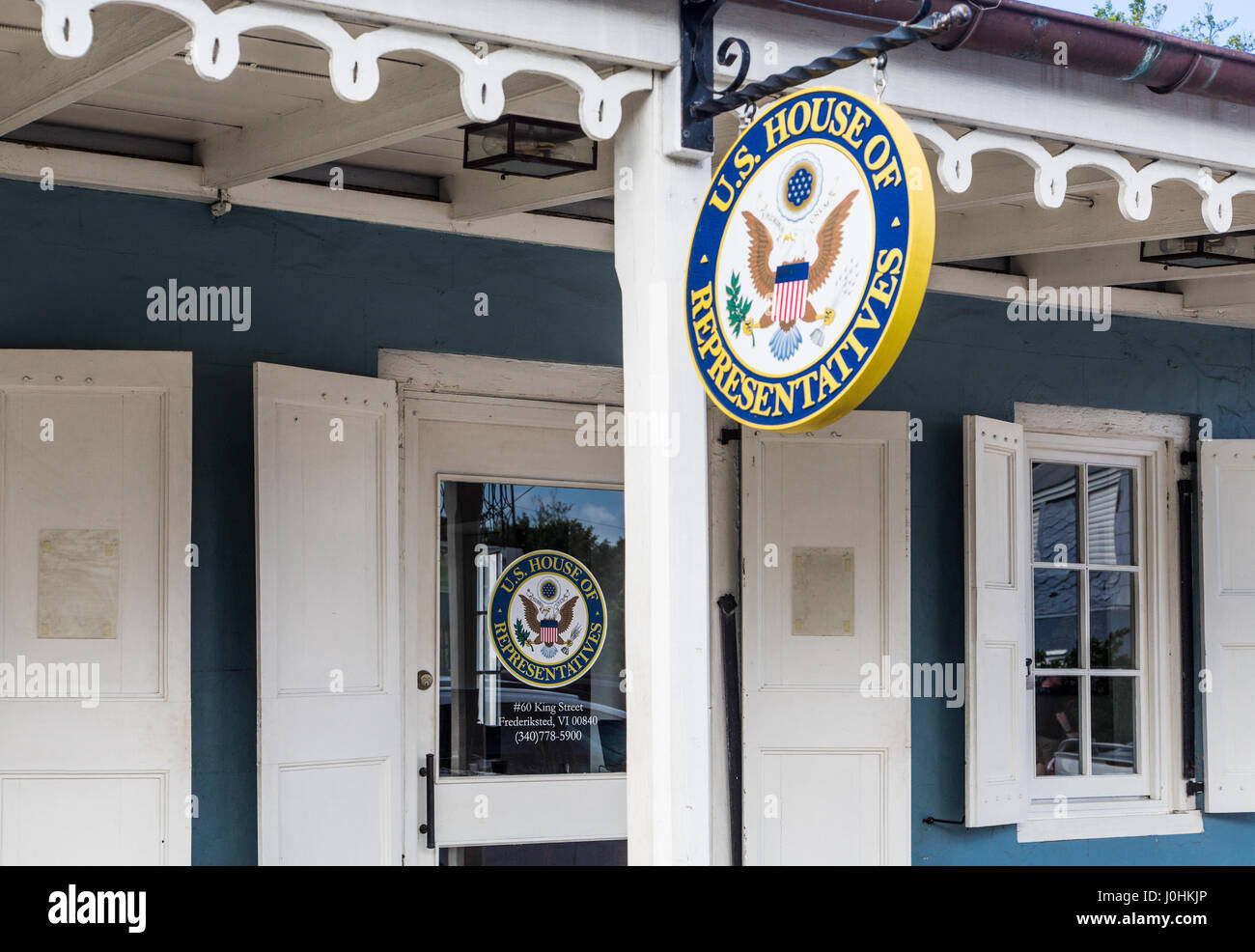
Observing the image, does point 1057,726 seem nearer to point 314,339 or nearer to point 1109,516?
point 1109,516

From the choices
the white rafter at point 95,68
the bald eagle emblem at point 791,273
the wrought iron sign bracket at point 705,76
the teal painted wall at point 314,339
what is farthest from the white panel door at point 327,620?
the bald eagle emblem at point 791,273

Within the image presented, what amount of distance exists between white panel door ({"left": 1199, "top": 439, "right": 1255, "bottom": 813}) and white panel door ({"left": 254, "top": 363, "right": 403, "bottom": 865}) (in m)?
3.68

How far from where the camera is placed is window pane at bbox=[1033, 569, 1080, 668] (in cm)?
653

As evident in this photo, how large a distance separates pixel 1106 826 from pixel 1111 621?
2.96 ft

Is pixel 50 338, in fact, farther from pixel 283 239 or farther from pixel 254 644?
pixel 254 644

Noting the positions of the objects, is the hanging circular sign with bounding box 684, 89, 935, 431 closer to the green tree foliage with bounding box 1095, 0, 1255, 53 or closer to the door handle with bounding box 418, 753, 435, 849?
the door handle with bounding box 418, 753, 435, 849

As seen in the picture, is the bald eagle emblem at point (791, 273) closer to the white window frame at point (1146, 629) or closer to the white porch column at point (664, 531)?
the white porch column at point (664, 531)

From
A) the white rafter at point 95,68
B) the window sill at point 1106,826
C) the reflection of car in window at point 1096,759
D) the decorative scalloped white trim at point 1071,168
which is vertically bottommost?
the window sill at point 1106,826

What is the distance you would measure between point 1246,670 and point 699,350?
14.6 ft

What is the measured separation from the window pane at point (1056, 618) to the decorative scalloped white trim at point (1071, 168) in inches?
99.1

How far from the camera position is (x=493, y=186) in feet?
16.5

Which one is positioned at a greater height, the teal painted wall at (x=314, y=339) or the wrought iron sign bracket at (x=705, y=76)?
the wrought iron sign bracket at (x=705, y=76)

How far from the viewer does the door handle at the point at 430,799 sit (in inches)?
205

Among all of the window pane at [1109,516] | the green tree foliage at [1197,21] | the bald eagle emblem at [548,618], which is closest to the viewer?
the bald eagle emblem at [548,618]
